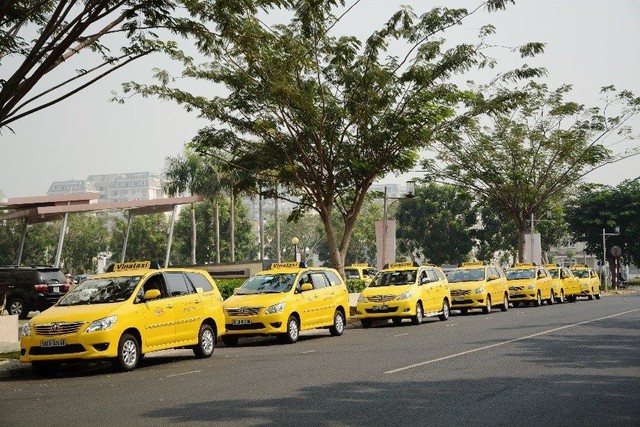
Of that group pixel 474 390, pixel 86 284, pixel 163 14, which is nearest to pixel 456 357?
pixel 474 390

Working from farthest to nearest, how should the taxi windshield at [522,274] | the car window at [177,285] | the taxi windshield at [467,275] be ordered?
the taxi windshield at [522,274] → the taxi windshield at [467,275] → the car window at [177,285]

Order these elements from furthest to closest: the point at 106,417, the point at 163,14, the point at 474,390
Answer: the point at 163,14 < the point at 474,390 < the point at 106,417

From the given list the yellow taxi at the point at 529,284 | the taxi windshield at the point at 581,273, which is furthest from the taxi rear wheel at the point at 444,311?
the taxi windshield at the point at 581,273

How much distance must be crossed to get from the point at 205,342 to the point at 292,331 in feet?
11.4

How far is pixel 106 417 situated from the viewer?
33.9ft

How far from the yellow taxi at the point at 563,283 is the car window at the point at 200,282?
1121 inches

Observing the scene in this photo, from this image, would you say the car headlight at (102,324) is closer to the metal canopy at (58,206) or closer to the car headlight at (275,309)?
the car headlight at (275,309)

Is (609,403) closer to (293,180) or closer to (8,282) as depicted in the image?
(293,180)

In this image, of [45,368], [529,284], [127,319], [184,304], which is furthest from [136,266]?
[529,284]

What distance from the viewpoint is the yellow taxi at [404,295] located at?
26.8 m

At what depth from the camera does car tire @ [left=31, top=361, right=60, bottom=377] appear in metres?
15.8

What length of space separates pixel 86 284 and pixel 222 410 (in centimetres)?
736

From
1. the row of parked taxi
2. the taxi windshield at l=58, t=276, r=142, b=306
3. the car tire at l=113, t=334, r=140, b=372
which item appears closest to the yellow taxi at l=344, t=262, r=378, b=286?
the row of parked taxi

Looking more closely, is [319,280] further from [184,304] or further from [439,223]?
[439,223]
